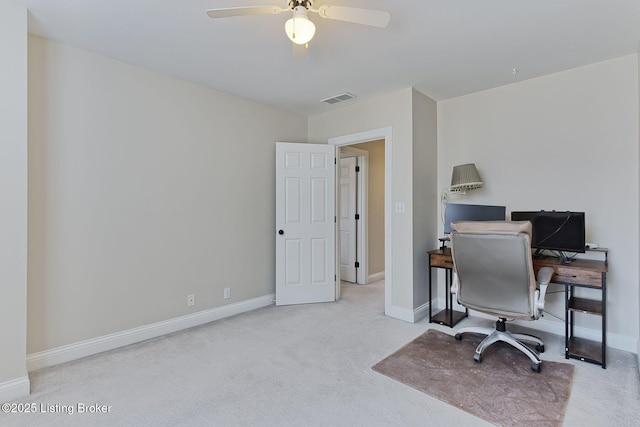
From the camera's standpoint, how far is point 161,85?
2.94 m

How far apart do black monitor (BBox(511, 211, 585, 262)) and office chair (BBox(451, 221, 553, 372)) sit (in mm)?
393

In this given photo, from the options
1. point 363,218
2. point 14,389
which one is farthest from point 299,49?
point 363,218

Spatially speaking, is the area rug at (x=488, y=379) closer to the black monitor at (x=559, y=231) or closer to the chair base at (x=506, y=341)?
the chair base at (x=506, y=341)

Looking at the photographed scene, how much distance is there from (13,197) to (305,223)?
2623 millimetres

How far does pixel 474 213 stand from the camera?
3158 mm

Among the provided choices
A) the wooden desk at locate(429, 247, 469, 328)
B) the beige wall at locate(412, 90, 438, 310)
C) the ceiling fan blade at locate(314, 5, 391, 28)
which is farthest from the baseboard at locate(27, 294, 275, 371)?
the ceiling fan blade at locate(314, 5, 391, 28)

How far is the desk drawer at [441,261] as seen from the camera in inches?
122

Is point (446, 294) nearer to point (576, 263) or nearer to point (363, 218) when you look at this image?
point (576, 263)

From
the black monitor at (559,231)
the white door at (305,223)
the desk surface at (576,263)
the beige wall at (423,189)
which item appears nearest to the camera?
the desk surface at (576,263)

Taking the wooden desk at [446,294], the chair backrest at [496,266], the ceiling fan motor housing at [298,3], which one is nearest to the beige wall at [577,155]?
the wooden desk at [446,294]

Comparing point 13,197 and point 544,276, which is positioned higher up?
point 13,197

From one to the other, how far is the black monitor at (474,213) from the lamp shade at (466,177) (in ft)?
0.76

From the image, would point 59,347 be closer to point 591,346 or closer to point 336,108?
point 336,108

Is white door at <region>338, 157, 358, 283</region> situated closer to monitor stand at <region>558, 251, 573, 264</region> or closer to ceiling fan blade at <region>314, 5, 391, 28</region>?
monitor stand at <region>558, 251, 573, 264</region>
